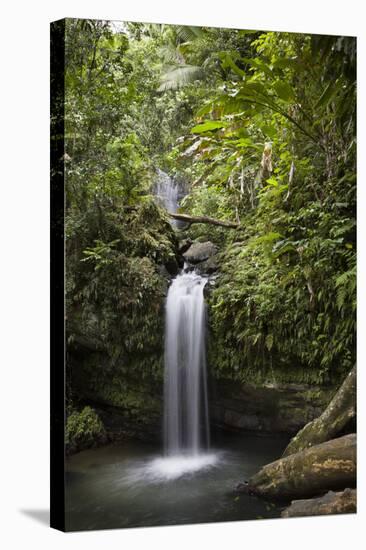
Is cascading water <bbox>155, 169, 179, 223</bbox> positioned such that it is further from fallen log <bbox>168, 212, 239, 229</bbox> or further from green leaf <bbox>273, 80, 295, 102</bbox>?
green leaf <bbox>273, 80, 295, 102</bbox>

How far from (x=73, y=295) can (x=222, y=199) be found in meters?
1.43

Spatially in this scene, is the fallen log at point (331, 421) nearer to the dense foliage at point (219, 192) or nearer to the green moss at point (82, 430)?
the dense foliage at point (219, 192)

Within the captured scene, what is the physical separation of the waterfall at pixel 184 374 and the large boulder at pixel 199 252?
0.37 ft

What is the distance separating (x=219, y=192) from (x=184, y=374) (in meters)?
1.39

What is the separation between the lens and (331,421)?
6020 mm

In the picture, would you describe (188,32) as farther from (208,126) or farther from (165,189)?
(165,189)

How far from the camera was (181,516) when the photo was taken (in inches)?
219

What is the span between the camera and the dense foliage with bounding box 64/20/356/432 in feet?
17.8

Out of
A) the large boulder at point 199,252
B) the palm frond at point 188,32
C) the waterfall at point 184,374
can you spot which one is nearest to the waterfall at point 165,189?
the large boulder at point 199,252

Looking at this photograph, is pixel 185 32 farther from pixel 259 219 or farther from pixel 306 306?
pixel 306 306

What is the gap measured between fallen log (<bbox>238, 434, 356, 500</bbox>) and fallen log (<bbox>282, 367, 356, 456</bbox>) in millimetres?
51

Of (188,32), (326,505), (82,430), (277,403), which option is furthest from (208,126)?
(326,505)

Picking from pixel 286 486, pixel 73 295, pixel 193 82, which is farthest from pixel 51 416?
pixel 193 82

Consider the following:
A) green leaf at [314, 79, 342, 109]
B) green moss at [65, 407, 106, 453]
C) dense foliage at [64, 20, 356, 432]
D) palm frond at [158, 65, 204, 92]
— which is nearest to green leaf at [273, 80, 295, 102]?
dense foliage at [64, 20, 356, 432]
